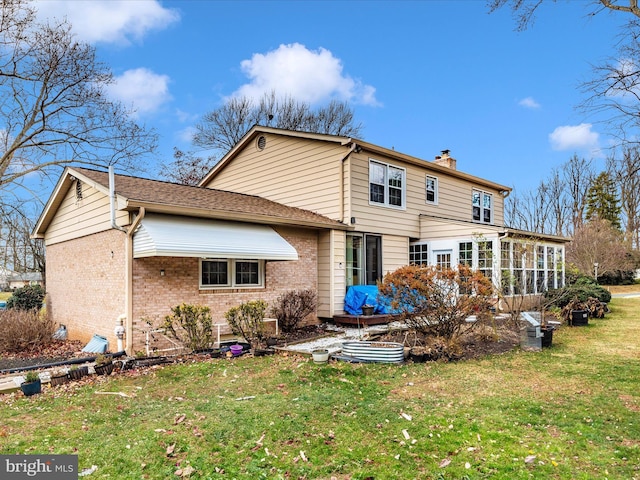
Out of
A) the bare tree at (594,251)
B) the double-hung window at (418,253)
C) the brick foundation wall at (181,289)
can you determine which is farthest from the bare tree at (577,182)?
the brick foundation wall at (181,289)

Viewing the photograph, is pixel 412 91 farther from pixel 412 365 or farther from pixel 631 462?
pixel 631 462

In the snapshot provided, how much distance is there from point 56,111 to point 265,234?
45.1ft

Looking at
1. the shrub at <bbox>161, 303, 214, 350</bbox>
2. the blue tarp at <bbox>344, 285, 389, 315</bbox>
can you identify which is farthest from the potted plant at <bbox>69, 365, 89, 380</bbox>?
the blue tarp at <bbox>344, 285, 389, 315</bbox>

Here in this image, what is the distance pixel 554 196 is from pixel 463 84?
27.5 metres

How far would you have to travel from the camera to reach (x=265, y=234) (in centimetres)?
1199

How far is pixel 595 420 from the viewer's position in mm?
5434

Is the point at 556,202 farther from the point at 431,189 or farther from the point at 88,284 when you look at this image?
the point at 88,284

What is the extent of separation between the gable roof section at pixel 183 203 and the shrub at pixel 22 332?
4101 millimetres

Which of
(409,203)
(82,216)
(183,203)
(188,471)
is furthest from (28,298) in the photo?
(188,471)

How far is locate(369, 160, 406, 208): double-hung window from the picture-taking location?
15039 mm

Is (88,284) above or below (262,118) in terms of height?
below

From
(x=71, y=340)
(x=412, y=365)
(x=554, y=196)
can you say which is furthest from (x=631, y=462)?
(x=554, y=196)

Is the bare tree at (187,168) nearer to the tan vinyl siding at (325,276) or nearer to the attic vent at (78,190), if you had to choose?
the attic vent at (78,190)

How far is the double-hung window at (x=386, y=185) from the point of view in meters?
15.0
